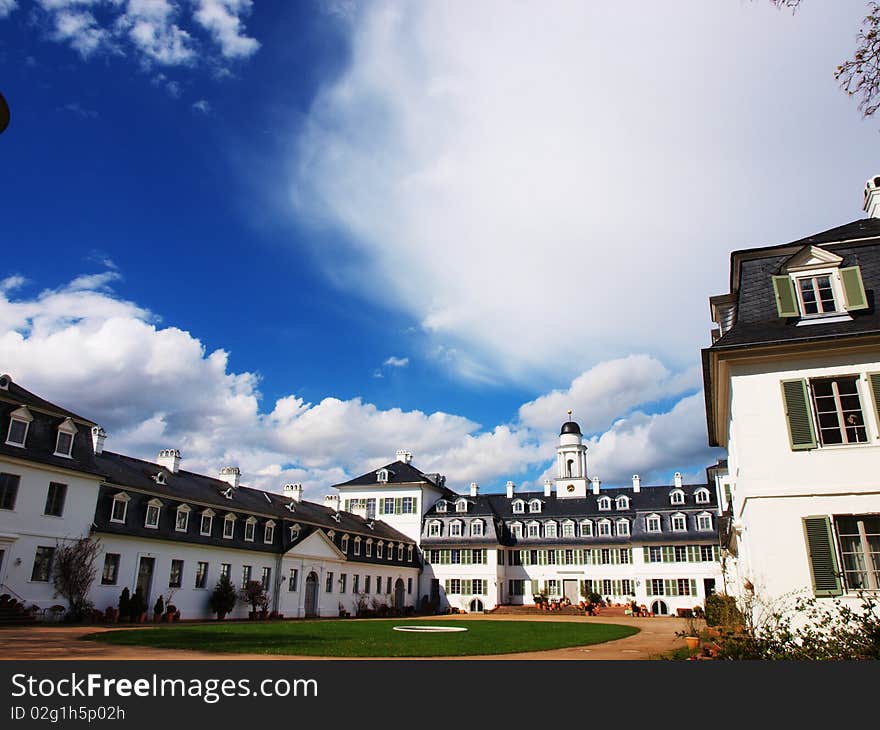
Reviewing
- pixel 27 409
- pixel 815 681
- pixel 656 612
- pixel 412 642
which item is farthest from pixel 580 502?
pixel 815 681

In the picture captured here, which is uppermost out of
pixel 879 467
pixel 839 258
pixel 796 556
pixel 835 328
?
pixel 839 258

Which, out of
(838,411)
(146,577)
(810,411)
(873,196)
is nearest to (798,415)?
(810,411)

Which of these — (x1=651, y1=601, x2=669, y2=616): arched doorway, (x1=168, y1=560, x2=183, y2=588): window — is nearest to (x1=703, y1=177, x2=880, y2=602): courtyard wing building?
(x1=168, y1=560, x2=183, y2=588): window

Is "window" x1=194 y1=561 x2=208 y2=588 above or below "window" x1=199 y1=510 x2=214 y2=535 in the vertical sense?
below

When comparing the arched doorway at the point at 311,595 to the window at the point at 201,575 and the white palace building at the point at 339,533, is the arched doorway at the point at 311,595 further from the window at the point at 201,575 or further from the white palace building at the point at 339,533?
the window at the point at 201,575

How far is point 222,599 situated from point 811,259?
1128 inches

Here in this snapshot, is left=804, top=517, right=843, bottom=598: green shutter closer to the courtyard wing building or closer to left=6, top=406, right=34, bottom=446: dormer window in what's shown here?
the courtyard wing building

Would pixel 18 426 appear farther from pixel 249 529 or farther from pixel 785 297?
pixel 785 297

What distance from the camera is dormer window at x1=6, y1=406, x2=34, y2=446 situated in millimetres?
23547

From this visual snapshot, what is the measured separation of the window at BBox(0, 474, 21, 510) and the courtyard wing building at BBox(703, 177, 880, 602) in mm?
24155

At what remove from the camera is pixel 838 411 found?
13023 millimetres

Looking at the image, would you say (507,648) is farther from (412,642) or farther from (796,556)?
(796,556)

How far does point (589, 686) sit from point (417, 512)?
4810 centimetres

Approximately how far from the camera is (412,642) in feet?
56.7
